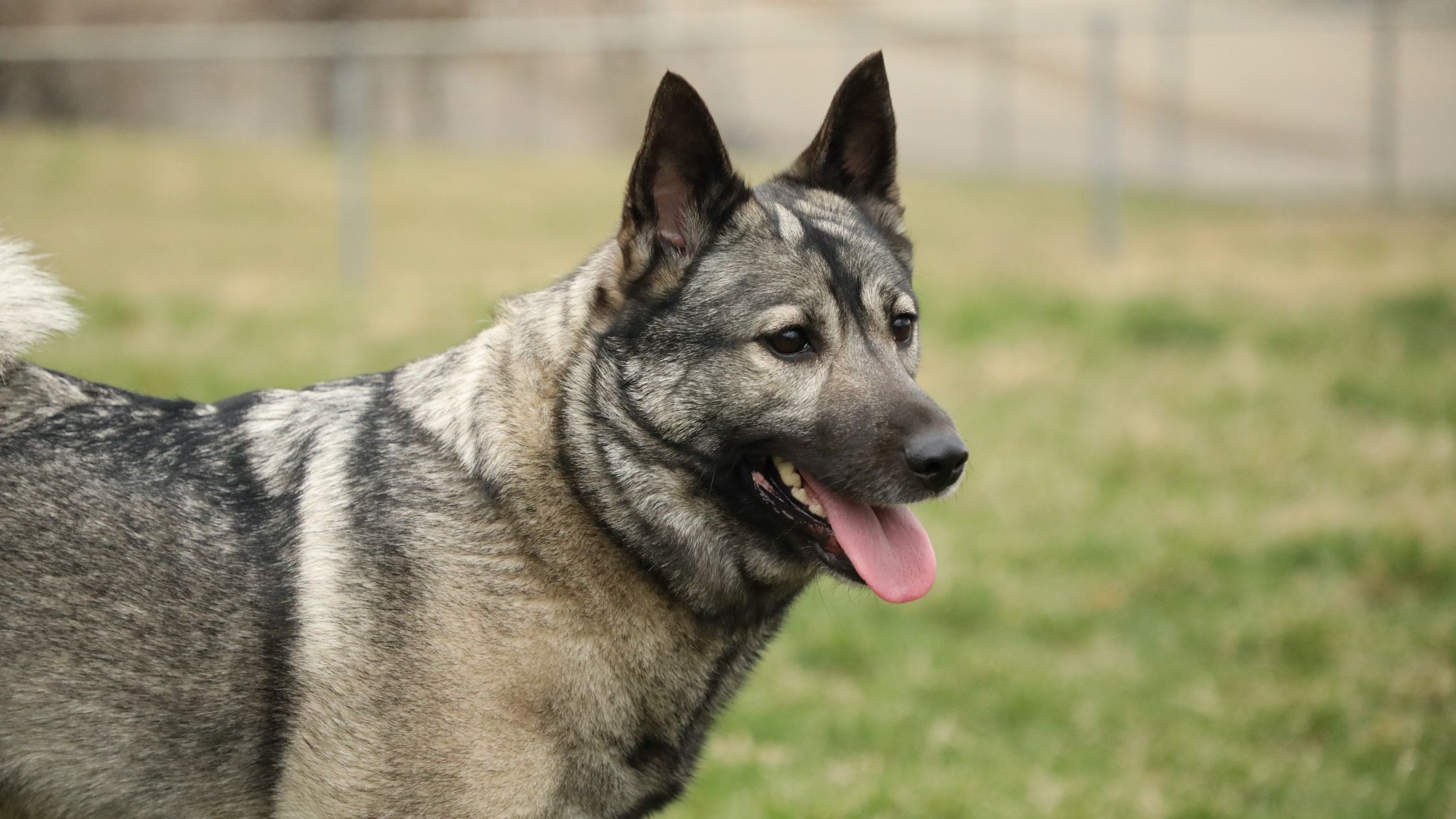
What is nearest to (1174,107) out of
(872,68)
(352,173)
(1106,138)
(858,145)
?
(1106,138)

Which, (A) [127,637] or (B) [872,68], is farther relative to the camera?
(B) [872,68]

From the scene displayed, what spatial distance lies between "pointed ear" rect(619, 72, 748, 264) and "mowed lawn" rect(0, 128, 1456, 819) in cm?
149

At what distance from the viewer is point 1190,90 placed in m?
17.9

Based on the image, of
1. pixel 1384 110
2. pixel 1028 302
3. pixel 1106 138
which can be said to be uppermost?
pixel 1106 138

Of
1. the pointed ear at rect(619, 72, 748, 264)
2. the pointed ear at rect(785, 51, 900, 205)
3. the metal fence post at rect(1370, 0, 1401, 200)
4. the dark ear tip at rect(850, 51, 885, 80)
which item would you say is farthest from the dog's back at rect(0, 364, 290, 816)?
the metal fence post at rect(1370, 0, 1401, 200)

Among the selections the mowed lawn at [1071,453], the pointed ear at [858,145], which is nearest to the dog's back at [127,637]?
the pointed ear at [858,145]

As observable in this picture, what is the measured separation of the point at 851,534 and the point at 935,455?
268 millimetres

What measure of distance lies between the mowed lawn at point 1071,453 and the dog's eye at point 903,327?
1.15 meters

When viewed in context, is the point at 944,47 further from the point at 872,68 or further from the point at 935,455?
the point at 935,455

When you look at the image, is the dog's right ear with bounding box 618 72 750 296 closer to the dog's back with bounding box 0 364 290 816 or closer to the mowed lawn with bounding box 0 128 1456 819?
the dog's back with bounding box 0 364 290 816

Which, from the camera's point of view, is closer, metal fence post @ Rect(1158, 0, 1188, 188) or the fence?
the fence

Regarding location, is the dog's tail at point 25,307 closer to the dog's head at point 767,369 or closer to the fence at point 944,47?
the dog's head at point 767,369

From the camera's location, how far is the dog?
2.62 m

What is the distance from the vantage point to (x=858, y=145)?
3.36 m
